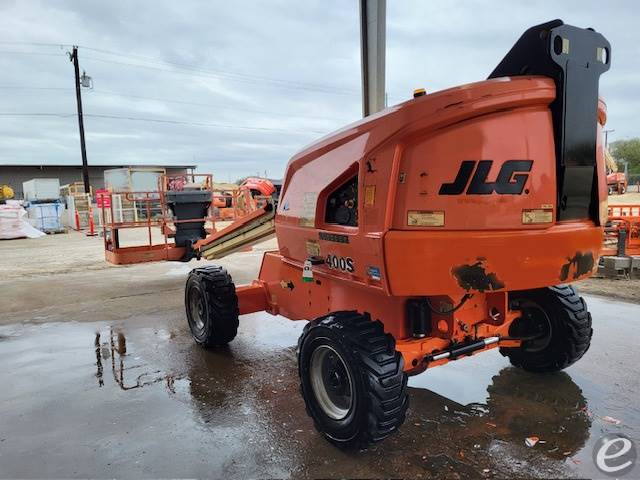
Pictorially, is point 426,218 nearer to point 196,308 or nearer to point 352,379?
point 352,379

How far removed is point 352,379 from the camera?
293 cm

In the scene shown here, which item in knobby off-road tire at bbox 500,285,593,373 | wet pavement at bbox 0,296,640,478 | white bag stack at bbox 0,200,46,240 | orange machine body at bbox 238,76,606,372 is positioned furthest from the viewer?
white bag stack at bbox 0,200,46,240

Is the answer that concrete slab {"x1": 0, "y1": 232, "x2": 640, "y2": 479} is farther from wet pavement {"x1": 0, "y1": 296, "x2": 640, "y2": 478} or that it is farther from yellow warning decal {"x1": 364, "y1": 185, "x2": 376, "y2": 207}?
yellow warning decal {"x1": 364, "y1": 185, "x2": 376, "y2": 207}

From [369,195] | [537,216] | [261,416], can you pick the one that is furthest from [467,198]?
[261,416]

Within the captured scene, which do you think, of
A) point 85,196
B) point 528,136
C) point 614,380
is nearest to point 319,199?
point 528,136

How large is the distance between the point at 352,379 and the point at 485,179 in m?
1.38

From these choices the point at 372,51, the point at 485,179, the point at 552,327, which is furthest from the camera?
the point at 372,51

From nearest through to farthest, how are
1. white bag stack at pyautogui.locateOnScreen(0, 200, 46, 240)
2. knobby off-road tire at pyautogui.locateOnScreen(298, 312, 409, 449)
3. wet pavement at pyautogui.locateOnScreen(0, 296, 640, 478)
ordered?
knobby off-road tire at pyautogui.locateOnScreen(298, 312, 409, 449), wet pavement at pyautogui.locateOnScreen(0, 296, 640, 478), white bag stack at pyautogui.locateOnScreen(0, 200, 46, 240)

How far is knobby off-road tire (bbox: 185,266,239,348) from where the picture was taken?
16.5 feet

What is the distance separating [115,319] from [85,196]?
19363mm

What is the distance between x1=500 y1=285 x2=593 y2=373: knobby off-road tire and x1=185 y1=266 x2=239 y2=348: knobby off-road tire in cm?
269

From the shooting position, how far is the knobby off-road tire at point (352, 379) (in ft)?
9.27

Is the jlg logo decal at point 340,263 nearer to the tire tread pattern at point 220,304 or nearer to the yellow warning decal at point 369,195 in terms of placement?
the yellow warning decal at point 369,195

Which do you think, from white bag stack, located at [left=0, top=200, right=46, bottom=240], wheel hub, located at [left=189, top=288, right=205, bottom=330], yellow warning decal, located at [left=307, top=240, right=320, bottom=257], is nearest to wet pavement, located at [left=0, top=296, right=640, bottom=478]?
wheel hub, located at [left=189, top=288, right=205, bottom=330]
